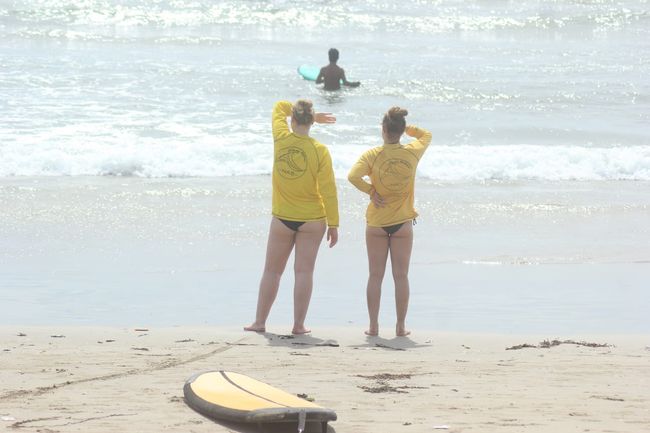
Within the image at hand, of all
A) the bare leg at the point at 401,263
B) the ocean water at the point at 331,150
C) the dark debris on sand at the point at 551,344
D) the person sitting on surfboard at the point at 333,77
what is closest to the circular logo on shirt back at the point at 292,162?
the bare leg at the point at 401,263

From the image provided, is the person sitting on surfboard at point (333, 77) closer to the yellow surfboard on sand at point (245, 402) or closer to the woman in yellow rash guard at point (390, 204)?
the woman in yellow rash guard at point (390, 204)

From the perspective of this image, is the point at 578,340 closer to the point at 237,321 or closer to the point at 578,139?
the point at 237,321

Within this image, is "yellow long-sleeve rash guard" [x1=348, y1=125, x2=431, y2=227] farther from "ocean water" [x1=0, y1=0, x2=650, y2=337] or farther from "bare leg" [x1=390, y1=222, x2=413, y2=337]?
"ocean water" [x1=0, y1=0, x2=650, y2=337]

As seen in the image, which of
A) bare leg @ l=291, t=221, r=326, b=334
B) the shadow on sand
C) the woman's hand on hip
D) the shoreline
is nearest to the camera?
the shadow on sand

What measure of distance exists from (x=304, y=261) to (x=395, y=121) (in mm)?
1081

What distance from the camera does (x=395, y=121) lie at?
6.98 metres

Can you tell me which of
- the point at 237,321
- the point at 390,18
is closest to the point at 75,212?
the point at 237,321

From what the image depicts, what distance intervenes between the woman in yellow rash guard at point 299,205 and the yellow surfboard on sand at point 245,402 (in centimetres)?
191

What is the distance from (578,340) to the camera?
6.86 meters

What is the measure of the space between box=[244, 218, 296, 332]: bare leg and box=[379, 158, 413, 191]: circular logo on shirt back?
0.69 metres

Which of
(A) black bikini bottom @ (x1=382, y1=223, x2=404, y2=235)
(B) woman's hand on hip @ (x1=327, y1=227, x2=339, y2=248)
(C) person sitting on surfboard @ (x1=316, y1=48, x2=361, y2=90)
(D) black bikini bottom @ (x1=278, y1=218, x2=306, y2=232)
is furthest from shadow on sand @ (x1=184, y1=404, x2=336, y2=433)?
(C) person sitting on surfboard @ (x1=316, y1=48, x2=361, y2=90)

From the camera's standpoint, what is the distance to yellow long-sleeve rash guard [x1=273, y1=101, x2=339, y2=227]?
22.7 feet

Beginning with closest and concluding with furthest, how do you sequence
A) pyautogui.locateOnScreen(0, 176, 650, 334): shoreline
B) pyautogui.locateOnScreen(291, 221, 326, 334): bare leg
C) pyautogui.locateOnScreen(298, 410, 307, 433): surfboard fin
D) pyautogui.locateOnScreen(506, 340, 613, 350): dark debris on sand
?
1. pyautogui.locateOnScreen(298, 410, 307, 433): surfboard fin
2. pyautogui.locateOnScreen(506, 340, 613, 350): dark debris on sand
3. pyautogui.locateOnScreen(291, 221, 326, 334): bare leg
4. pyautogui.locateOnScreen(0, 176, 650, 334): shoreline

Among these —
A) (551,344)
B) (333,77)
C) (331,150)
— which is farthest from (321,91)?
(551,344)
